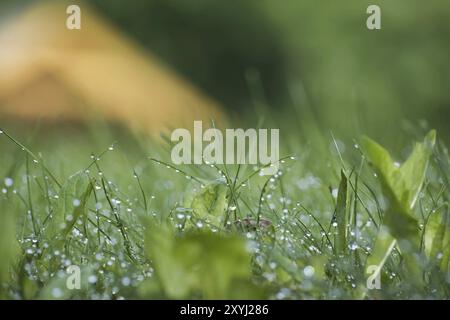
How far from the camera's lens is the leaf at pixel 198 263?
3.67ft

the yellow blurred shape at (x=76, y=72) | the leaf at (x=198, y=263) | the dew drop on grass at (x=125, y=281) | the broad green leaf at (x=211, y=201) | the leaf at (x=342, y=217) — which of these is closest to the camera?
the leaf at (x=198, y=263)

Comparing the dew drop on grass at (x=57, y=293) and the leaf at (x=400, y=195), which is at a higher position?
the leaf at (x=400, y=195)

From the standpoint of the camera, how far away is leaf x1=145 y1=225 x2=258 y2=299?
1.12 meters

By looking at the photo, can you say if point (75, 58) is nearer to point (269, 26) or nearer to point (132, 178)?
point (269, 26)

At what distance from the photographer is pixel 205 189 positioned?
4.97 ft

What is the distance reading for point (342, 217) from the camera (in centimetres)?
140

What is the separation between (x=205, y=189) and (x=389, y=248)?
0.40 metres

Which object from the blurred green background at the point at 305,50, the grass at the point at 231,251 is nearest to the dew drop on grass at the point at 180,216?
the grass at the point at 231,251

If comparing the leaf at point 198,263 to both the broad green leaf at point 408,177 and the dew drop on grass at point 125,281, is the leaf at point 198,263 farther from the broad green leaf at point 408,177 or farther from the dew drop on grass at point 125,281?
the broad green leaf at point 408,177

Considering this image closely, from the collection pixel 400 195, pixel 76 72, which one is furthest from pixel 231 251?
pixel 76 72

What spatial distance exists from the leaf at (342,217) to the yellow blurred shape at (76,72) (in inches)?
169

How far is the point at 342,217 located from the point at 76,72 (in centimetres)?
481

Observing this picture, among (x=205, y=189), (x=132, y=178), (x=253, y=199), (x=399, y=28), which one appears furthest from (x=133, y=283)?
(x=399, y=28)

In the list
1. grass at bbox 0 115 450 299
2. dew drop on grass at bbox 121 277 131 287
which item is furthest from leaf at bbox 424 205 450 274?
dew drop on grass at bbox 121 277 131 287
